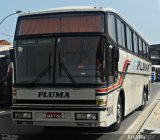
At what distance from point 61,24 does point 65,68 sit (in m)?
1.12

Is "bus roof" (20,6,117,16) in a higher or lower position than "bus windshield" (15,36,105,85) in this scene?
higher

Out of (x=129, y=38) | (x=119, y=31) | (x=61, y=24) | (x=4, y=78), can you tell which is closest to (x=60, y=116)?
(x=61, y=24)

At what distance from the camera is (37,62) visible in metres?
9.76

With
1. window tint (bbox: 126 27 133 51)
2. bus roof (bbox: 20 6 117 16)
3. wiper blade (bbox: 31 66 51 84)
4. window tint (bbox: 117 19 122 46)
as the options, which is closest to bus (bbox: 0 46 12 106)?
window tint (bbox: 126 27 133 51)

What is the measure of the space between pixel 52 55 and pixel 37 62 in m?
0.38

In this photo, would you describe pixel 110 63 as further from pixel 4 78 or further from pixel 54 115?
pixel 4 78

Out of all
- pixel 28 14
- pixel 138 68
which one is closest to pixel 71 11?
pixel 28 14

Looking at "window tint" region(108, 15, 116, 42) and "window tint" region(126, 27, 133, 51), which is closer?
"window tint" region(108, 15, 116, 42)

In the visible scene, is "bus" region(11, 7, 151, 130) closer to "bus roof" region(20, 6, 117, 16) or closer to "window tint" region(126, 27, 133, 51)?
"bus roof" region(20, 6, 117, 16)

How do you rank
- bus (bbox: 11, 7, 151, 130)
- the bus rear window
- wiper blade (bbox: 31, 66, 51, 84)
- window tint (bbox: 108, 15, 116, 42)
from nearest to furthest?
bus (bbox: 11, 7, 151, 130) → wiper blade (bbox: 31, 66, 51, 84) → the bus rear window → window tint (bbox: 108, 15, 116, 42)

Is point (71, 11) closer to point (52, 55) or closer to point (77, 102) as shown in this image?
point (52, 55)

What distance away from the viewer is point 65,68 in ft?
31.2

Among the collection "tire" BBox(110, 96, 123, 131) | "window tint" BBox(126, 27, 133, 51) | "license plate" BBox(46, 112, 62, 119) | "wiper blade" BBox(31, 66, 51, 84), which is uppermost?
"window tint" BBox(126, 27, 133, 51)

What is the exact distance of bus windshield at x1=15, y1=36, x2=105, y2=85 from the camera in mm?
9461
